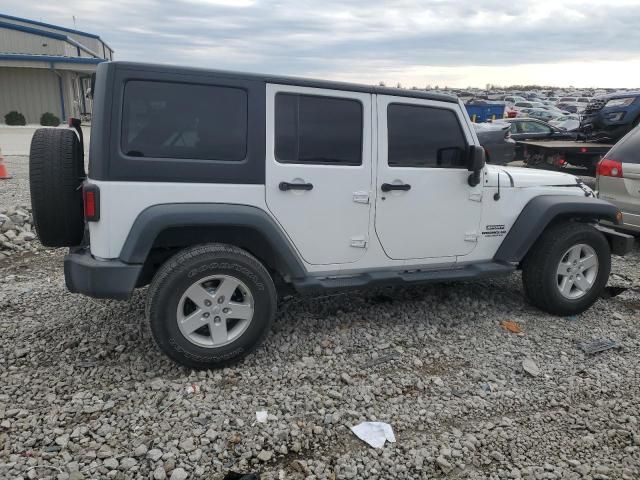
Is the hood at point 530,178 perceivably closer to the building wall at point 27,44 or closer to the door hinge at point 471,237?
the door hinge at point 471,237

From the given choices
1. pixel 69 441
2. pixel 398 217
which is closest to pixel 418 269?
pixel 398 217

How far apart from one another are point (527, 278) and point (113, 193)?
3474 mm

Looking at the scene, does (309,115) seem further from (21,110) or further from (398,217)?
(21,110)

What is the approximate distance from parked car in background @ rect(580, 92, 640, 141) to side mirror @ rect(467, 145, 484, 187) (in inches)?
376

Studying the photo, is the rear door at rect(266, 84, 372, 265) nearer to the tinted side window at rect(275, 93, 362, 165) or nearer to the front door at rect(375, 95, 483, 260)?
the tinted side window at rect(275, 93, 362, 165)

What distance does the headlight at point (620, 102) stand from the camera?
12.2 m

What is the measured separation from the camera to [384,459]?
9.40 ft

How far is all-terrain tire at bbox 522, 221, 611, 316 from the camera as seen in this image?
4609 mm

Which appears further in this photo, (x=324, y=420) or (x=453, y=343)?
(x=453, y=343)

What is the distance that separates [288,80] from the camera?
3.71 metres

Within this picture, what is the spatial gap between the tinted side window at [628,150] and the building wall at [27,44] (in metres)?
29.1

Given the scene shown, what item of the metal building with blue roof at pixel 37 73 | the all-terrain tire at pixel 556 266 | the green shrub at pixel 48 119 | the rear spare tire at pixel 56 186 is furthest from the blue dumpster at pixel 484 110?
the rear spare tire at pixel 56 186

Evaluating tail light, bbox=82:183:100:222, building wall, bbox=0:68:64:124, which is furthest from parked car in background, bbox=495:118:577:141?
building wall, bbox=0:68:64:124

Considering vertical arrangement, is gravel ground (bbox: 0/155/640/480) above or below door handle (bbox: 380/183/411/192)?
below
